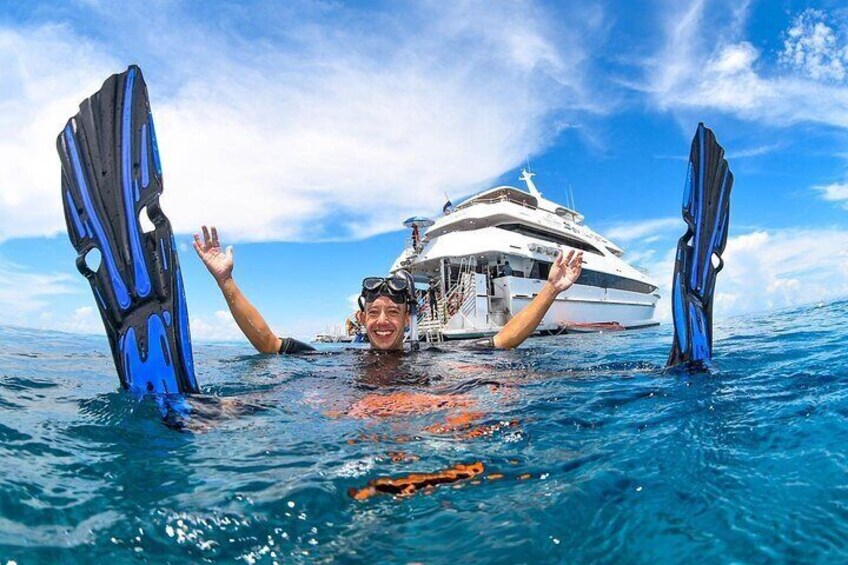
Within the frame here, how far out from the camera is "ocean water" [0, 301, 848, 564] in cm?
162

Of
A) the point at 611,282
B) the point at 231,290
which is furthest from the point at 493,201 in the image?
the point at 231,290

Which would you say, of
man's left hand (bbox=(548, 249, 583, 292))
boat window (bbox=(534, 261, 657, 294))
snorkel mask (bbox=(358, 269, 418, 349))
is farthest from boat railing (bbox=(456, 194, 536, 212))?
snorkel mask (bbox=(358, 269, 418, 349))

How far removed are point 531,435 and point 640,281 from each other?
32.8 metres

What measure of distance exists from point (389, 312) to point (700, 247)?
11.5 ft

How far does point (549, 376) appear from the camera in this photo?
16.1 feet

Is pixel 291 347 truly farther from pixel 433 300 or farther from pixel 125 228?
pixel 433 300

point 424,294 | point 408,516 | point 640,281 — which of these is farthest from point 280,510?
point 640,281

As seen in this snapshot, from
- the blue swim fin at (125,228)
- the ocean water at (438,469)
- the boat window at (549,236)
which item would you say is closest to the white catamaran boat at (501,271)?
the boat window at (549,236)

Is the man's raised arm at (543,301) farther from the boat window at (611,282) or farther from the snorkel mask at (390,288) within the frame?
the boat window at (611,282)

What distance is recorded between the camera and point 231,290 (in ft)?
15.2

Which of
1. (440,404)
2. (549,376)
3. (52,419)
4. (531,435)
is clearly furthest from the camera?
(549,376)

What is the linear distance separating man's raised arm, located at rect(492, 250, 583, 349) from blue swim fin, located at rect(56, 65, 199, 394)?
3.61m

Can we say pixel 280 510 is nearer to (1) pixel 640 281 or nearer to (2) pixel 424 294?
(2) pixel 424 294

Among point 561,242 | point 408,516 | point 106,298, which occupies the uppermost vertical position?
point 561,242
